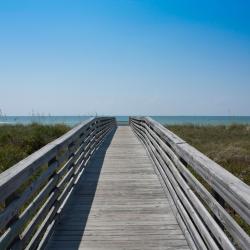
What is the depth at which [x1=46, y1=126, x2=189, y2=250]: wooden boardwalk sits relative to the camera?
147 inches

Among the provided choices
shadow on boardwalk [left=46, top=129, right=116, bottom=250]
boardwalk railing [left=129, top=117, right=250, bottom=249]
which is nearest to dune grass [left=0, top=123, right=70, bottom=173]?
shadow on boardwalk [left=46, top=129, right=116, bottom=250]

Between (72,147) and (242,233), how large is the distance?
4125 mm

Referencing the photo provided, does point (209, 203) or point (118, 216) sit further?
point (118, 216)

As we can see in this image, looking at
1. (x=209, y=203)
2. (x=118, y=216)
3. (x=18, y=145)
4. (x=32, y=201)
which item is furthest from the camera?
(x=18, y=145)

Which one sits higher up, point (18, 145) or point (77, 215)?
point (18, 145)

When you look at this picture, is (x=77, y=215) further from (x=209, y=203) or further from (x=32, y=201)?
(x=209, y=203)

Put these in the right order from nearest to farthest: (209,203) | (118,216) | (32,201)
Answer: (209,203)
(32,201)
(118,216)

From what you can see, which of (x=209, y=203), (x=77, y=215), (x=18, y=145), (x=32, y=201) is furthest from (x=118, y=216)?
(x=18, y=145)

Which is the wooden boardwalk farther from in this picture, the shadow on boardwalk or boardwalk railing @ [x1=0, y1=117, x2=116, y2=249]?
boardwalk railing @ [x1=0, y1=117, x2=116, y2=249]

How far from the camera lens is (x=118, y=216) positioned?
454cm

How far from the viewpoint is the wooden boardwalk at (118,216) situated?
3727 millimetres

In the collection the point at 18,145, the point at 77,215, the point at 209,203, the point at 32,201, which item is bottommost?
the point at 77,215

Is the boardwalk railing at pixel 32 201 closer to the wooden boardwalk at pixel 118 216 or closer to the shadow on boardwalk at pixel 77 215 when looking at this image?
the shadow on boardwalk at pixel 77 215

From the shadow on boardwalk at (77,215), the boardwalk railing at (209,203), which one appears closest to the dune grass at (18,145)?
the shadow on boardwalk at (77,215)
